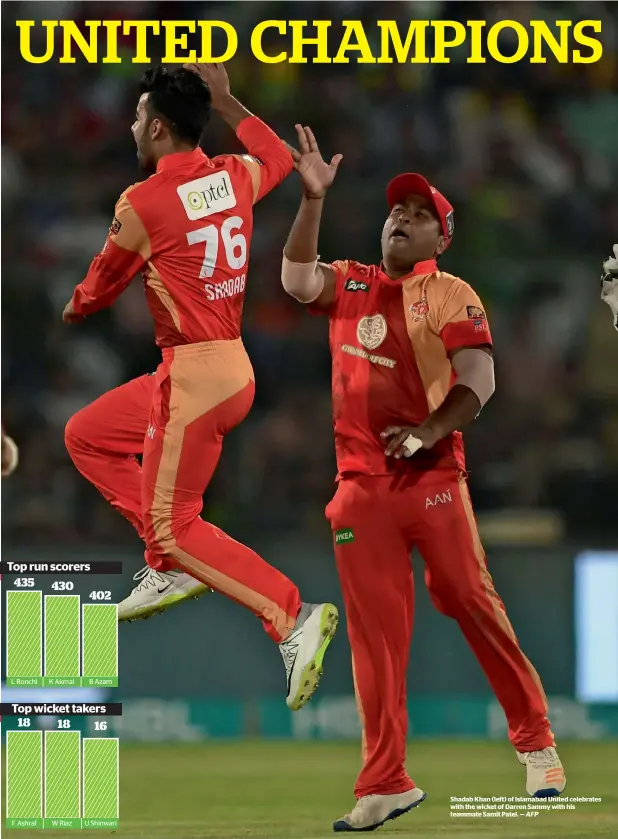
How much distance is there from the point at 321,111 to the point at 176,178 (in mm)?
3946

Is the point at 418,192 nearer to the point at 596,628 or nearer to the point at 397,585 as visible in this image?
the point at 397,585

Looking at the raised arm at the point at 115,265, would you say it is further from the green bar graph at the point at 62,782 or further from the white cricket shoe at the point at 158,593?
the green bar graph at the point at 62,782

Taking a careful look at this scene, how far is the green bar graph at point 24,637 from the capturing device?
5.88 meters

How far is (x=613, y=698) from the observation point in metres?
8.75

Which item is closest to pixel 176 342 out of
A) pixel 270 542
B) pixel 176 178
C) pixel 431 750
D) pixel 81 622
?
pixel 176 178

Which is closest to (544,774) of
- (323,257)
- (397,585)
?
(397,585)

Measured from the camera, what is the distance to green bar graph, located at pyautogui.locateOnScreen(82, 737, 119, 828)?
5957mm

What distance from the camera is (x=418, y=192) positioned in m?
6.01

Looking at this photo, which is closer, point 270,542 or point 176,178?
point 176,178

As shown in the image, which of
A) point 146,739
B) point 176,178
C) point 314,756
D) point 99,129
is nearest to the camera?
point 176,178

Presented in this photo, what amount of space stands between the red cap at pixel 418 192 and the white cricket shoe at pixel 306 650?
5.24 feet

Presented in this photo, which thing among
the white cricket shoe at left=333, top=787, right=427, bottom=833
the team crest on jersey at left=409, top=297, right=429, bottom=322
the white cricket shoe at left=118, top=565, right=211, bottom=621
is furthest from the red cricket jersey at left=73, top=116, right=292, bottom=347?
the white cricket shoe at left=333, top=787, right=427, bottom=833

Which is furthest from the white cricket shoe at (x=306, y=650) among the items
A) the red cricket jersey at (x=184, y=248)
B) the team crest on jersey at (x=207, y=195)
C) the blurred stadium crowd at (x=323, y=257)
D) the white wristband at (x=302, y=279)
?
the blurred stadium crowd at (x=323, y=257)

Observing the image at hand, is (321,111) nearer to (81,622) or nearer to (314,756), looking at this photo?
(314,756)
